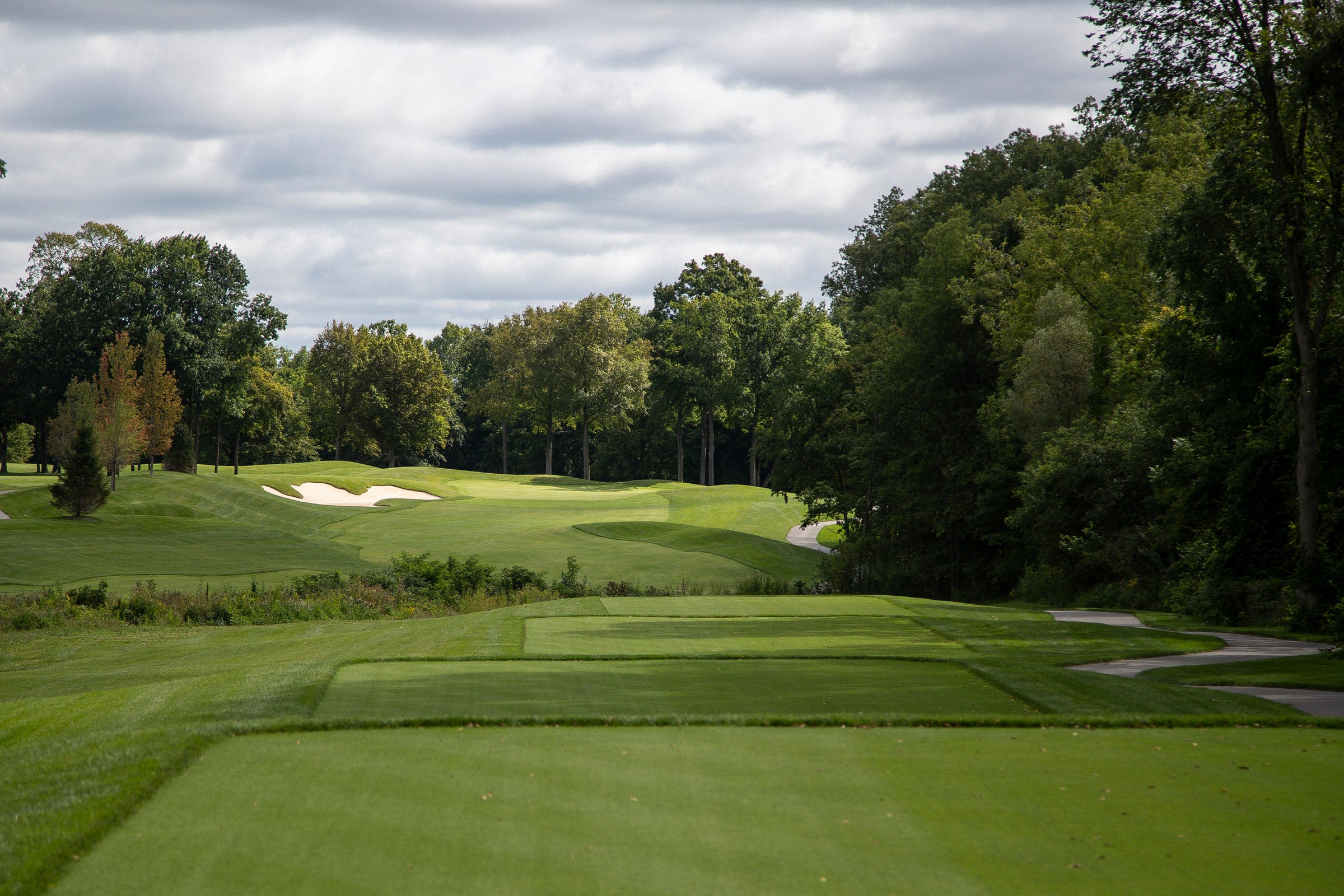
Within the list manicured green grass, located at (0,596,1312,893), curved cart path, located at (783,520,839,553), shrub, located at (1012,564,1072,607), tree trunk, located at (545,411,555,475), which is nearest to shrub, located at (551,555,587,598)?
manicured green grass, located at (0,596,1312,893)

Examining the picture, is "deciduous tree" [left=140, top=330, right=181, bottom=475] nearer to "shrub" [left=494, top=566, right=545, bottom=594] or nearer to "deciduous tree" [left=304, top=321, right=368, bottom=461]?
"deciduous tree" [left=304, top=321, right=368, bottom=461]

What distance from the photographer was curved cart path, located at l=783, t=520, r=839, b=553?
160 ft

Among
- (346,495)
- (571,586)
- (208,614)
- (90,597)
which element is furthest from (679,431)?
(90,597)

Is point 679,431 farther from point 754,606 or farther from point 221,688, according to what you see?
point 221,688

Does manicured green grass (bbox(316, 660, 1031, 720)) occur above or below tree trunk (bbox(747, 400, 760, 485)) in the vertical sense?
below

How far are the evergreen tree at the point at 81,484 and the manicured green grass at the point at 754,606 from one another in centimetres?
2120

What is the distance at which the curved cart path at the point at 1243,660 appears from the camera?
10742mm

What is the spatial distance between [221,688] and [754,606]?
12271 mm

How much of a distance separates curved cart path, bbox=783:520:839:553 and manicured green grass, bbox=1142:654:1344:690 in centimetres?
3213

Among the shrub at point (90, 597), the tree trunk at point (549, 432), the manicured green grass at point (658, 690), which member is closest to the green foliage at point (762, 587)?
the shrub at point (90, 597)

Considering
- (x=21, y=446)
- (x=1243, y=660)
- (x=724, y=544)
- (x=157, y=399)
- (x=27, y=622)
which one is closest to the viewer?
(x=1243, y=660)

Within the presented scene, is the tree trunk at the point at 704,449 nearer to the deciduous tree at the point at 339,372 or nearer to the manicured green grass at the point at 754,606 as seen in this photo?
the deciduous tree at the point at 339,372

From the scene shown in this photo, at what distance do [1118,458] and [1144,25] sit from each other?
12.6 m

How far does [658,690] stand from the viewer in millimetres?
11141
